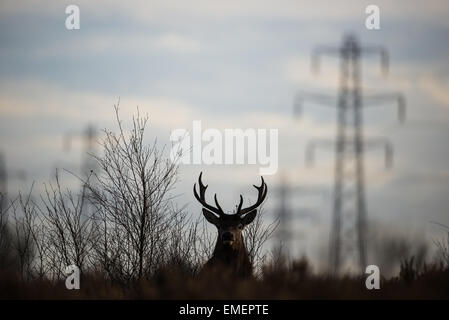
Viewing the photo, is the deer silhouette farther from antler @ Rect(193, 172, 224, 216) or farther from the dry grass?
the dry grass

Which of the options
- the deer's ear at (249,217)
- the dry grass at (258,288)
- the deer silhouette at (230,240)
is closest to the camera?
the dry grass at (258,288)

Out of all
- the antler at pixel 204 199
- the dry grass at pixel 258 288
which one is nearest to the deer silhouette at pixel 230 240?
the antler at pixel 204 199

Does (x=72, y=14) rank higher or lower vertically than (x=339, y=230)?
higher

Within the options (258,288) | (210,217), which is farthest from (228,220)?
(258,288)

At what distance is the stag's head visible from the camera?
21.6m

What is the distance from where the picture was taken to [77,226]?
24.0 meters

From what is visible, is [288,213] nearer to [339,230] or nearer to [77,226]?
[339,230]

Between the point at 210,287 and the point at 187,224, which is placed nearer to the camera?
the point at 210,287

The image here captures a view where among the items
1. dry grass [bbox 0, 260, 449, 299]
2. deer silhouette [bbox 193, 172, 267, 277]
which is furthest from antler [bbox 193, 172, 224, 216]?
dry grass [bbox 0, 260, 449, 299]

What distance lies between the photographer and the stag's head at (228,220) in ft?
71.0

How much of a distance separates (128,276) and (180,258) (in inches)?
59.5

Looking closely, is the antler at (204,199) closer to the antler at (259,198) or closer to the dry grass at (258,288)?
the antler at (259,198)
